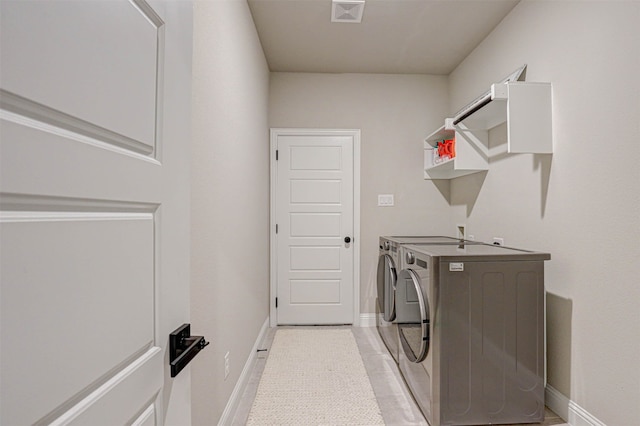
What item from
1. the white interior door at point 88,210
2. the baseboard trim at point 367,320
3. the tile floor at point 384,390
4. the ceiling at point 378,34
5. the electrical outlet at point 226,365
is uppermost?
the ceiling at point 378,34

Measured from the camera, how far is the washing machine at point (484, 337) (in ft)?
5.78

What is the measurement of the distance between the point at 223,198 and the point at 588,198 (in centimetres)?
196

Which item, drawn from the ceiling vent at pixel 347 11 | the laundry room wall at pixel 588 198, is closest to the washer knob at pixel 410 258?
the laundry room wall at pixel 588 198

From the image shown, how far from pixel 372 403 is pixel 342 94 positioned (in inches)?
114

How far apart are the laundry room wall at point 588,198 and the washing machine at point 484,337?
216mm

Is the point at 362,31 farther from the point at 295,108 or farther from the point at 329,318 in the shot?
the point at 329,318

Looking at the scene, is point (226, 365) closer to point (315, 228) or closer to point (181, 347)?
point (181, 347)

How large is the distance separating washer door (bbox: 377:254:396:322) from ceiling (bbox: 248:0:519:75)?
6.28ft

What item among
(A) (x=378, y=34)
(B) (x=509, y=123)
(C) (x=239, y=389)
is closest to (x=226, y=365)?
(C) (x=239, y=389)

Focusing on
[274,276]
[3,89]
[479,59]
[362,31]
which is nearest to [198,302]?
[3,89]

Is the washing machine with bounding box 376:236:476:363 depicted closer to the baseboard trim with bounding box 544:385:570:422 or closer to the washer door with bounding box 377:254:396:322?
the washer door with bounding box 377:254:396:322

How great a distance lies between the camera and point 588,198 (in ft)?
5.76

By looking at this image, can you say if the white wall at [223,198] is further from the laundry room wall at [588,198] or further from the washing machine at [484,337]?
the laundry room wall at [588,198]

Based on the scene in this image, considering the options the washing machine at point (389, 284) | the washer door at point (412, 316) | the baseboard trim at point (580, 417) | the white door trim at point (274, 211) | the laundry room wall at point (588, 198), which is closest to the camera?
the laundry room wall at point (588, 198)
